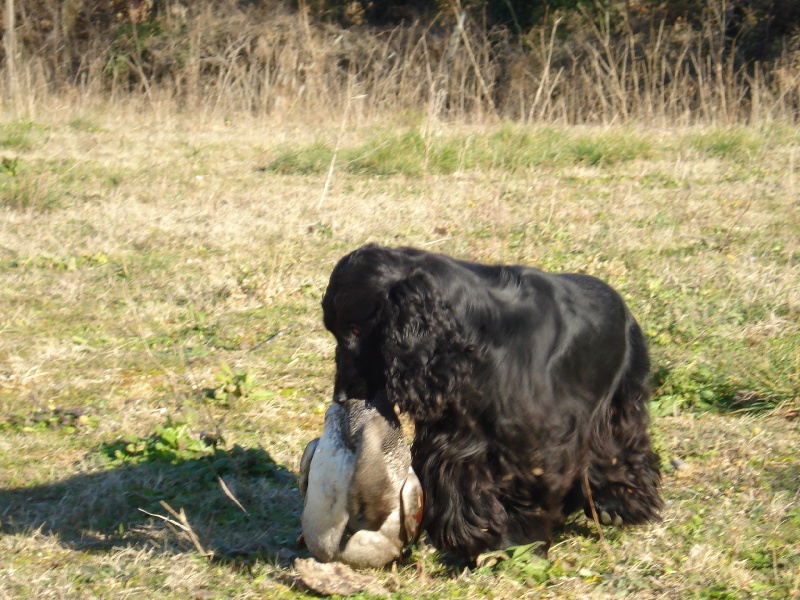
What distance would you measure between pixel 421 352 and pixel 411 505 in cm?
56

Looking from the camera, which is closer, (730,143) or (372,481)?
(372,481)

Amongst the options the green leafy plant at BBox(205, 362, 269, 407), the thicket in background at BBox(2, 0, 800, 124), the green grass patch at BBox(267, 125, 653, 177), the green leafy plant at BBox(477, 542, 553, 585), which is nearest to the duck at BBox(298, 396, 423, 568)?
the green leafy plant at BBox(477, 542, 553, 585)

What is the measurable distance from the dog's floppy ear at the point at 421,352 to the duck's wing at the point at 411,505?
26cm

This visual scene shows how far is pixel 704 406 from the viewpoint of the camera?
4.94m

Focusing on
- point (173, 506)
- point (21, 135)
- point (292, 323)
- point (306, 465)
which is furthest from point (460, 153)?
point (306, 465)

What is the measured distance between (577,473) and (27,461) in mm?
2550

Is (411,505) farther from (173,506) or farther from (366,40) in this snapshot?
(366,40)

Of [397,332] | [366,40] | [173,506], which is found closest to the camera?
[397,332]

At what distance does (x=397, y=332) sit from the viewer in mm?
3174

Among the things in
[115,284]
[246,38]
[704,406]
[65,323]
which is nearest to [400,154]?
[115,284]

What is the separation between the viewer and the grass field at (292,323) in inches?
141

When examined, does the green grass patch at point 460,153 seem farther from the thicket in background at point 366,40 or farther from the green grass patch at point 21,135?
the thicket in background at point 366,40

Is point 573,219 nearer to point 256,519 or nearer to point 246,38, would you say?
point 256,519

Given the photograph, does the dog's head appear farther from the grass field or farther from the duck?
the grass field
